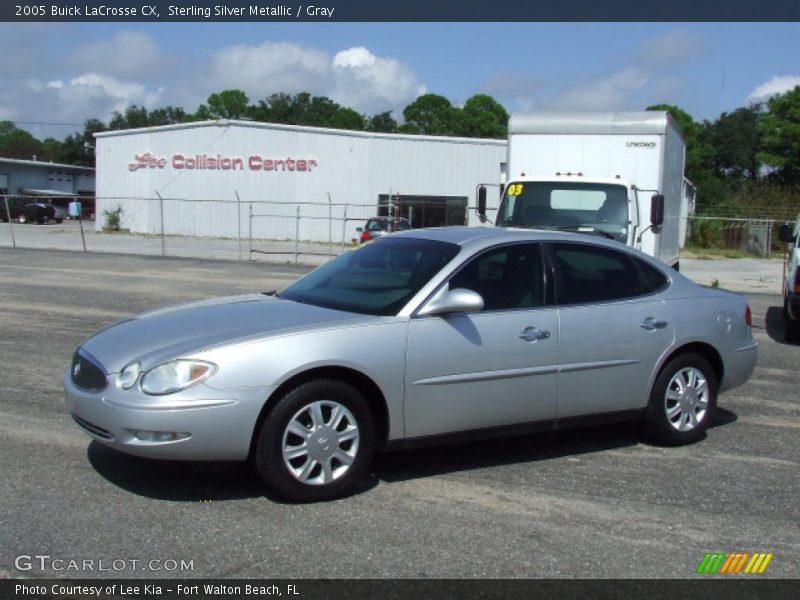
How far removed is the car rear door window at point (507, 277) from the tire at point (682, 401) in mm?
1219

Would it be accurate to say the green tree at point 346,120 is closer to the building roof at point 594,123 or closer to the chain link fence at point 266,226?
the chain link fence at point 266,226

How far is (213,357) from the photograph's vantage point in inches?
190

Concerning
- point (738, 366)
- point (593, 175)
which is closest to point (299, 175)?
point (593, 175)

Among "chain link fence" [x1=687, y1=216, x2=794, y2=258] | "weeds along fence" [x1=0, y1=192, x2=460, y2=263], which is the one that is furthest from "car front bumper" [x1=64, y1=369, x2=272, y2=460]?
"chain link fence" [x1=687, y1=216, x2=794, y2=258]

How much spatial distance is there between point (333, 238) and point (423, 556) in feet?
130

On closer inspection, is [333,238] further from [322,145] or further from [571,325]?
[571,325]

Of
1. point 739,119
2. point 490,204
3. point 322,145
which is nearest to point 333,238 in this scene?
point 322,145

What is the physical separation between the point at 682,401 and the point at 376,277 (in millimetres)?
2446

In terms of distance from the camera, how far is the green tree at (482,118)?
9331 centimetres

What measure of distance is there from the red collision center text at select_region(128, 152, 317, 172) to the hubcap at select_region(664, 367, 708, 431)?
4012 cm

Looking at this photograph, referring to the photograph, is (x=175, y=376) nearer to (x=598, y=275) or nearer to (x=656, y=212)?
(x=598, y=275)

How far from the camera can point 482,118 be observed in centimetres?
9406
